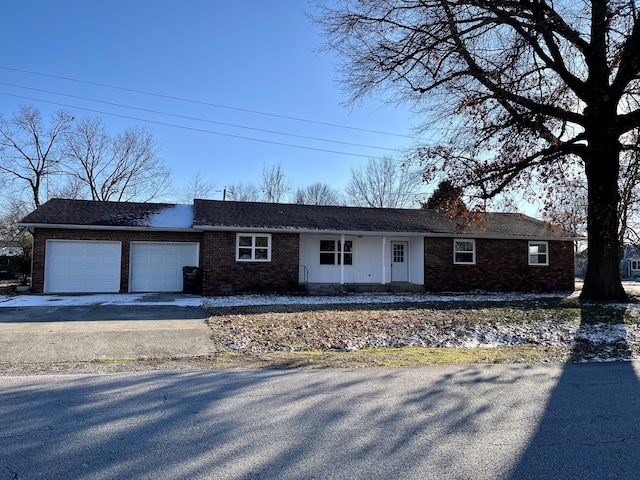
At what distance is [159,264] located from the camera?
708 inches

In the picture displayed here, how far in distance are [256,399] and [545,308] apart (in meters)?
11.6

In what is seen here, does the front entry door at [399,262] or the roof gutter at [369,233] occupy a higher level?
the roof gutter at [369,233]

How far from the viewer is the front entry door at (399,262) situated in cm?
2041

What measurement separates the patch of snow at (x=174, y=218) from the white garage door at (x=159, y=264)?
803 mm

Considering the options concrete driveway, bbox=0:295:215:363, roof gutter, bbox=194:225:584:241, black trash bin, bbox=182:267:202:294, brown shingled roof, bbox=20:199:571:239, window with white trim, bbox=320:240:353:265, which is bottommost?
concrete driveway, bbox=0:295:215:363

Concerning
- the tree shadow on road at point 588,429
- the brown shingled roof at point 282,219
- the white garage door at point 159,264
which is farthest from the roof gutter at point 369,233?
the tree shadow on road at point 588,429

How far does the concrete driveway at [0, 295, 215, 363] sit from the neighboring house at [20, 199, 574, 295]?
13.4 feet

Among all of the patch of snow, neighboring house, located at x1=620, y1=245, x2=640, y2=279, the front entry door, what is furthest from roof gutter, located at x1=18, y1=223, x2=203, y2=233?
neighboring house, located at x1=620, y1=245, x2=640, y2=279

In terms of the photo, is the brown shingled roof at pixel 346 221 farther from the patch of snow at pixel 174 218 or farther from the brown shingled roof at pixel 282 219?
the patch of snow at pixel 174 218

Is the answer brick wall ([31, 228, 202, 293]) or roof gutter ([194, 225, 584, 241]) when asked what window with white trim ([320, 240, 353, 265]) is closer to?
roof gutter ([194, 225, 584, 241])

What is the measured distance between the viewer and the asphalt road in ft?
10.8

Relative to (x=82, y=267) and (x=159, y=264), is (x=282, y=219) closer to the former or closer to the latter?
(x=159, y=264)

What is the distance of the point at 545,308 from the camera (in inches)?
540

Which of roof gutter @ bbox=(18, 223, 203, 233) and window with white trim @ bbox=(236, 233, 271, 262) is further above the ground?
roof gutter @ bbox=(18, 223, 203, 233)
